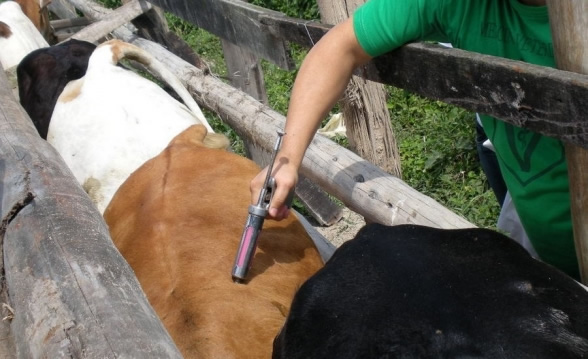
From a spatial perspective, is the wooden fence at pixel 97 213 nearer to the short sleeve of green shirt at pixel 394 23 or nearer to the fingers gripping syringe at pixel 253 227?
the short sleeve of green shirt at pixel 394 23

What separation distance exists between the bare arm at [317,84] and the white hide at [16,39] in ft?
13.7

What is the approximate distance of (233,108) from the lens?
14.7ft

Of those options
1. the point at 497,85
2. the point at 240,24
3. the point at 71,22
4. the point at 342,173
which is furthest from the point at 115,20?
the point at 497,85

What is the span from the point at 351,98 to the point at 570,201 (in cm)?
216

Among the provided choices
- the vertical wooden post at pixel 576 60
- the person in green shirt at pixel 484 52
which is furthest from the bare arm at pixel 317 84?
the vertical wooden post at pixel 576 60

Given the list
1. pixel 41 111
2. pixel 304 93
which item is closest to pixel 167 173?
pixel 304 93

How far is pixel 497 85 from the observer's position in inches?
75.8

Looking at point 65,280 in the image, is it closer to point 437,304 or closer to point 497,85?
point 437,304

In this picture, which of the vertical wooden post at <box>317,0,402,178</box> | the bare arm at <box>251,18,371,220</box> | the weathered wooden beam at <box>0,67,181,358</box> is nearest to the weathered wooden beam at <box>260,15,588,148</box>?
the bare arm at <box>251,18,371,220</box>

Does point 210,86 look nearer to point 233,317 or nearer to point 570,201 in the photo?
point 233,317

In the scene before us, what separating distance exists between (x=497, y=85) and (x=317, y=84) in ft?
1.86

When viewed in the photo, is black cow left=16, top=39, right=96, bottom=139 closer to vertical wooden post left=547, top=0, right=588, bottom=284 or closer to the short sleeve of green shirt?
the short sleeve of green shirt

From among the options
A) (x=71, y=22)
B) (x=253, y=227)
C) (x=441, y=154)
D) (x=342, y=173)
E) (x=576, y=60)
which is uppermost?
(x=576, y=60)

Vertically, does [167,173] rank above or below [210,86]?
above
